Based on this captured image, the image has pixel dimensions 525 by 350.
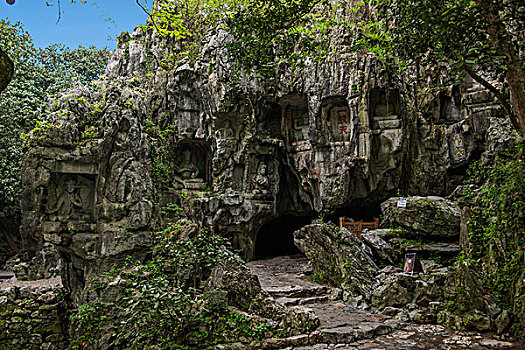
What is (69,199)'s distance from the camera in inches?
417

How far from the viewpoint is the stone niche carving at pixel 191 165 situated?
16297 mm

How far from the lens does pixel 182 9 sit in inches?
676

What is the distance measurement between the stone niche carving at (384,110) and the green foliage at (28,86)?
12287 millimetres

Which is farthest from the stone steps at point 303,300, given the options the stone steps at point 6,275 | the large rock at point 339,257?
the stone steps at point 6,275

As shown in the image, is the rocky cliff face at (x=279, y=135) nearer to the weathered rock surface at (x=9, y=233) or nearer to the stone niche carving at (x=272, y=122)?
the stone niche carving at (x=272, y=122)

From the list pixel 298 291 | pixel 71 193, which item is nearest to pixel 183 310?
pixel 298 291

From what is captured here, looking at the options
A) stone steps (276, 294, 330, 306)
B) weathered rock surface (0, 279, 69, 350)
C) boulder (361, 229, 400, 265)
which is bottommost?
weathered rock surface (0, 279, 69, 350)

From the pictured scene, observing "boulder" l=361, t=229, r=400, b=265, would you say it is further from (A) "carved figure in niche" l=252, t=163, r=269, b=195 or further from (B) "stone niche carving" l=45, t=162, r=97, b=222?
(B) "stone niche carving" l=45, t=162, r=97, b=222

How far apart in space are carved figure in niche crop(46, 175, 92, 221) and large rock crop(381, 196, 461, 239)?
9756 millimetres

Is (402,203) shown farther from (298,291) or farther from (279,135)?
(279,135)

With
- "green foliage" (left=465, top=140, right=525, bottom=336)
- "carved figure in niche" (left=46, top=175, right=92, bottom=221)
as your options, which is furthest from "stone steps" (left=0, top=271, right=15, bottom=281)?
"green foliage" (left=465, top=140, right=525, bottom=336)

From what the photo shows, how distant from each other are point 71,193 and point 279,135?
961 centimetres

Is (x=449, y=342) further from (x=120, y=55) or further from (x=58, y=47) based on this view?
(x=58, y=47)

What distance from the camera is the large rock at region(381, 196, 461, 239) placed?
10531 millimetres
